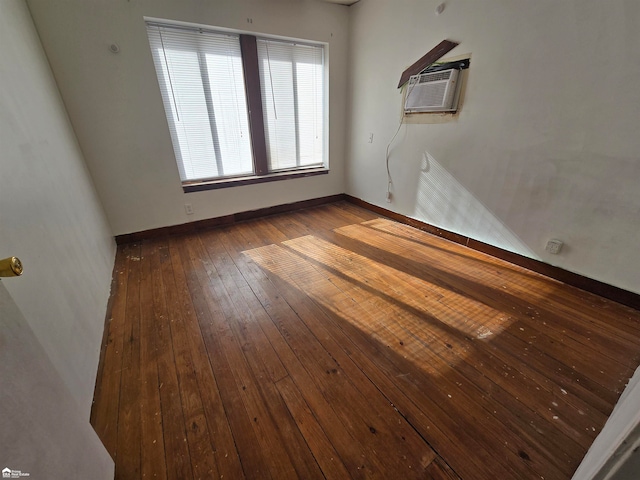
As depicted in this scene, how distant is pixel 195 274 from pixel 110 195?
1.29 metres

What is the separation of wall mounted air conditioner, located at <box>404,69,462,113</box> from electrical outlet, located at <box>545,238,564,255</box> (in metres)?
1.44

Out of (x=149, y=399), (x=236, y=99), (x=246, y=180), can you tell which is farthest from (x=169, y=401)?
(x=236, y=99)

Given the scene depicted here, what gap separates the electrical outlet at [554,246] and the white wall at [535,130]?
41 millimetres

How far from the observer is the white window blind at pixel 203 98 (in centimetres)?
257

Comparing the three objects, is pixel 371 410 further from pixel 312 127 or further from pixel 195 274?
pixel 312 127

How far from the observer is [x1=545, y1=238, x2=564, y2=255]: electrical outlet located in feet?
6.67

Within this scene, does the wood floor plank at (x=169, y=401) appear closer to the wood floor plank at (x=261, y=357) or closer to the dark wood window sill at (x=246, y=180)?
the wood floor plank at (x=261, y=357)

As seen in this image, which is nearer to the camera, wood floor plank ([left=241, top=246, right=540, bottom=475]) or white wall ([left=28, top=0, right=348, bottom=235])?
wood floor plank ([left=241, top=246, right=540, bottom=475])

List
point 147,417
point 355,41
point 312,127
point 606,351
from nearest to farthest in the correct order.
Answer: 1. point 147,417
2. point 606,351
3. point 355,41
4. point 312,127

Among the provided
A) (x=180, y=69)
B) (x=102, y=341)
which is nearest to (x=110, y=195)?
(x=180, y=69)

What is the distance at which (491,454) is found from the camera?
102 cm

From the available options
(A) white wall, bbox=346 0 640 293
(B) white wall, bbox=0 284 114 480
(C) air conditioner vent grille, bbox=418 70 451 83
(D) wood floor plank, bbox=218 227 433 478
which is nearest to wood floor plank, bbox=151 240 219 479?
(B) white wall, bbox=0 284 114 480

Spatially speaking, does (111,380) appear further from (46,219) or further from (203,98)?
(203,98)

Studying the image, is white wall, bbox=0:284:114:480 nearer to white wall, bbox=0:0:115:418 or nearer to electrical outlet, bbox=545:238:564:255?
white wall, bbox=0:0:115:418
